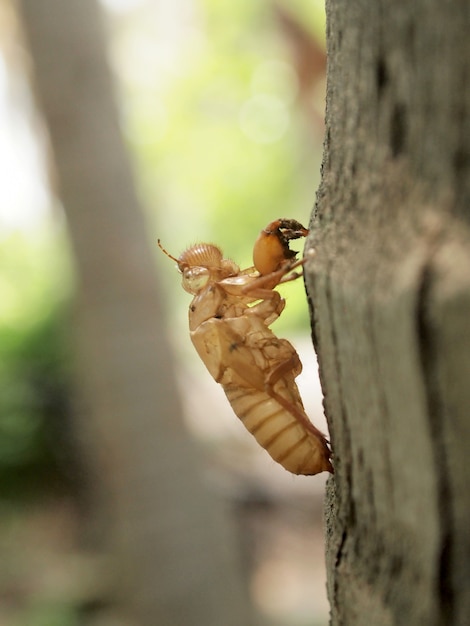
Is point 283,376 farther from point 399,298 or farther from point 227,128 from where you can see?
point 227,128

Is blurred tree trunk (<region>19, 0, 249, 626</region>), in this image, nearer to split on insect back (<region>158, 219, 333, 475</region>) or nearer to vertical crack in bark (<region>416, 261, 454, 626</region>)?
Result: split on insect back (<region>158, 219, 333, 475</region>)

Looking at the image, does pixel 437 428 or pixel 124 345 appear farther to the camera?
pixel 124 345

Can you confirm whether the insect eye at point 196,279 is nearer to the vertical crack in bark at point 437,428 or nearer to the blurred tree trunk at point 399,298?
the blurred tree trunk at point 399,298

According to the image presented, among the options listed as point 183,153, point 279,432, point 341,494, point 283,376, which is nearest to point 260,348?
point 283,376

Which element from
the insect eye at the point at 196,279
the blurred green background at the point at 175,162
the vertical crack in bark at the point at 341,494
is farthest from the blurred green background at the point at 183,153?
the vertical crack in bark at the point at 341,494

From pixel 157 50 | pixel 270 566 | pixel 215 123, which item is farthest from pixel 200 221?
pixel 270 566

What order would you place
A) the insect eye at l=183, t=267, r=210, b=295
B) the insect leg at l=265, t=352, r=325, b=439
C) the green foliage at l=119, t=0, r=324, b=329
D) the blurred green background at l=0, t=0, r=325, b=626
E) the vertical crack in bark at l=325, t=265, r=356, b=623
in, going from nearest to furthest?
1. the vertical crack in bark at l=325, t=265, r=356, b=623
2. the insect leg at l=265, t=352, r=325, b=439
3. the insect eye at l=183, t=267, r=210, b=295
4. the blurred green background at l=0, t=0, r=325, b=626
5. the green foliage at l=119, t=0, r=324, b=329

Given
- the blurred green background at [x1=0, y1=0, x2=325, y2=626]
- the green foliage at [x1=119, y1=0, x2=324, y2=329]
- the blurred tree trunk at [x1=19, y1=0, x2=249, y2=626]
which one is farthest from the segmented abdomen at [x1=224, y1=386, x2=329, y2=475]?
the green foliage at [x1=119, y1=0, x2=324, y2=329]
